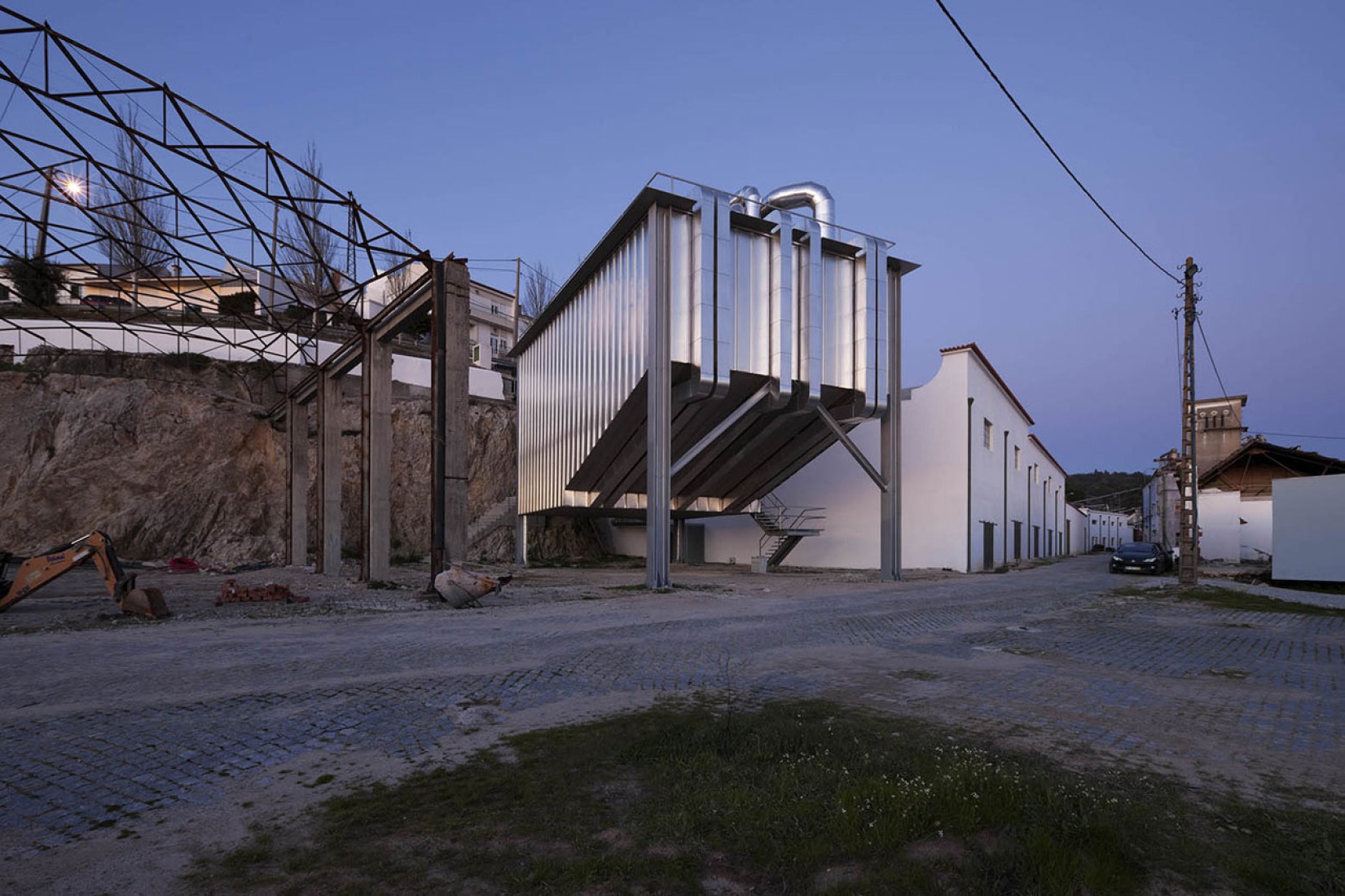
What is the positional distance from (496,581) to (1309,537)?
82.9ft

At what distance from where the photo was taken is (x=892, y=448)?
26.0m

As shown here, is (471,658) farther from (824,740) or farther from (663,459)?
(663,459)

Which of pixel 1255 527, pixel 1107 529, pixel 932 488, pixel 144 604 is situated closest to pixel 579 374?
pixel 932 488

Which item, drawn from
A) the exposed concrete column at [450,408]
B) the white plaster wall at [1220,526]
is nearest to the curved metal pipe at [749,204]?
Result: the exposed concrete column at [450,408]

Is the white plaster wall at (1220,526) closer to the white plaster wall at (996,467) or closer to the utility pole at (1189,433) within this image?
the white plaster wall at (996,467)

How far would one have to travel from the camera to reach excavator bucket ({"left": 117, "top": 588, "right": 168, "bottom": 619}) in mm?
13164

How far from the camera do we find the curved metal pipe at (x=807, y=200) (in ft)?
83.3

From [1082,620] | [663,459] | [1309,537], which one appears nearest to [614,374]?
[663,459]

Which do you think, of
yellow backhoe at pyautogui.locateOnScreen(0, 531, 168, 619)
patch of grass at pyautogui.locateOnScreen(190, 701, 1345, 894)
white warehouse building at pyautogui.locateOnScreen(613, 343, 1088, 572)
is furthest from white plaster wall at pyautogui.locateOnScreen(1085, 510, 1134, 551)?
patch of grass at pyautogui.locateOnScreen(190, 701, 1345, 894)

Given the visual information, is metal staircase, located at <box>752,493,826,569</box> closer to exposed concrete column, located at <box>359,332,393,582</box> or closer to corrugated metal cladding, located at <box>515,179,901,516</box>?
corrugated metal cladding, located at <box>515,179,901,516</box>

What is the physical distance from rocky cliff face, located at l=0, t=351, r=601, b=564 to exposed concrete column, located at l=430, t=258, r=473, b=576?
1028 centimetres

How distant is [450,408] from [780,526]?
18.3m

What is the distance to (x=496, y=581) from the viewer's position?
1709 centimetres

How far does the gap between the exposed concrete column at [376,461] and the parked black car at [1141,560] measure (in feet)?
95.1
